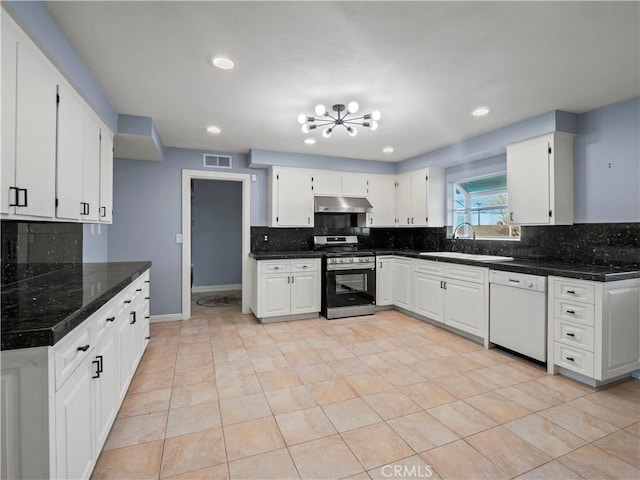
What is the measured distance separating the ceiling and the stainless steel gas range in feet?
6.43

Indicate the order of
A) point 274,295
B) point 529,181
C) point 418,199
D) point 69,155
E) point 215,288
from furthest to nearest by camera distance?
point 215,288 → point 418,199 → point 274,295 → point 529,181 → point 69,155

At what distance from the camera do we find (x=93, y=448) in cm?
154

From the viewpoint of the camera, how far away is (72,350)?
1303mm

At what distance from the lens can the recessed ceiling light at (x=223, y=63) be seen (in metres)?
2.12

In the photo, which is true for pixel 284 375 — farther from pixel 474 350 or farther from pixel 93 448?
pixel 474 350

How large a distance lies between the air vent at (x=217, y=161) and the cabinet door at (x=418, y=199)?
2859mm

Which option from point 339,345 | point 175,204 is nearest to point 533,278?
point 339,345

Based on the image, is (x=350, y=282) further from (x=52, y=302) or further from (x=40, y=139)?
(x=40, y=139)

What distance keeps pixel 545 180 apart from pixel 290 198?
3088mm

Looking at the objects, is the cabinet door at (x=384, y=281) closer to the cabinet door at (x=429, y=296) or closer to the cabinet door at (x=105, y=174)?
the cabinet door at (x=429, y=296)

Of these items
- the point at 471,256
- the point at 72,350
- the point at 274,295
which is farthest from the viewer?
the point at 274,295

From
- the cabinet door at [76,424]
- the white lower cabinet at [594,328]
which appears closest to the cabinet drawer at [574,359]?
the white lower cabinet at [594,328]

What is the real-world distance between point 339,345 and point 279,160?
8.84 ft

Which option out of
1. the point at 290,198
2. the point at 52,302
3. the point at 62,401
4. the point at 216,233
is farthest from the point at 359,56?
the point at 216,233
